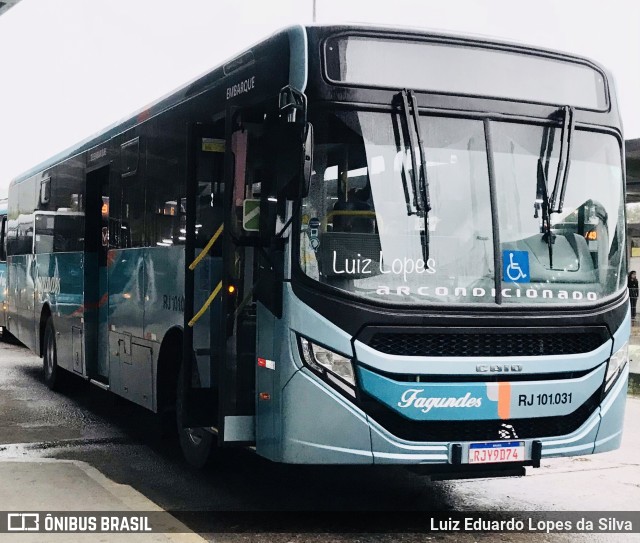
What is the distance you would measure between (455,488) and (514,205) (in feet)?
8.64

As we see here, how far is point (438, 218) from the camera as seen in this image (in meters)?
6.77

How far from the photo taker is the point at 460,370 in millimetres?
6684

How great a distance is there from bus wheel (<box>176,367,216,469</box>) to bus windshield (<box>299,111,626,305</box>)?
2420mm

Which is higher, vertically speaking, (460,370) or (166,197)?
(166,197)

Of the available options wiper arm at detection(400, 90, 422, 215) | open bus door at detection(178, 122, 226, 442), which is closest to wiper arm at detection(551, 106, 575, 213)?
wiper arm at detection(400, 90, 422, 215)

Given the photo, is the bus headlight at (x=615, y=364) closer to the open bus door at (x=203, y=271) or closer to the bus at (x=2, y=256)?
the open bus door at (x=203, y=271)

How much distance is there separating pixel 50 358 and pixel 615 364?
9182 millimetres

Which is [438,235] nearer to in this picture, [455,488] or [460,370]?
[460,370]

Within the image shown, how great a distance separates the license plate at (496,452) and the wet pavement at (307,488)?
20.6 inches

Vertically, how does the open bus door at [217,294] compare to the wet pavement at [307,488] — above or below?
above

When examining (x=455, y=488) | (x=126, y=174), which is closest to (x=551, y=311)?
(x=455, y=488)

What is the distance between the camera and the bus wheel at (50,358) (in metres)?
14.1

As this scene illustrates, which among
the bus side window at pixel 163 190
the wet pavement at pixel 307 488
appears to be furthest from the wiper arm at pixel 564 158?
the bus side window at pixel 163 190

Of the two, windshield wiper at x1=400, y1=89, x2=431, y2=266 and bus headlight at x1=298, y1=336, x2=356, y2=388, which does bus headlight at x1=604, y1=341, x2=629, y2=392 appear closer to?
windshield wiper at x1=400, y1=89, x2=431, y2=266
